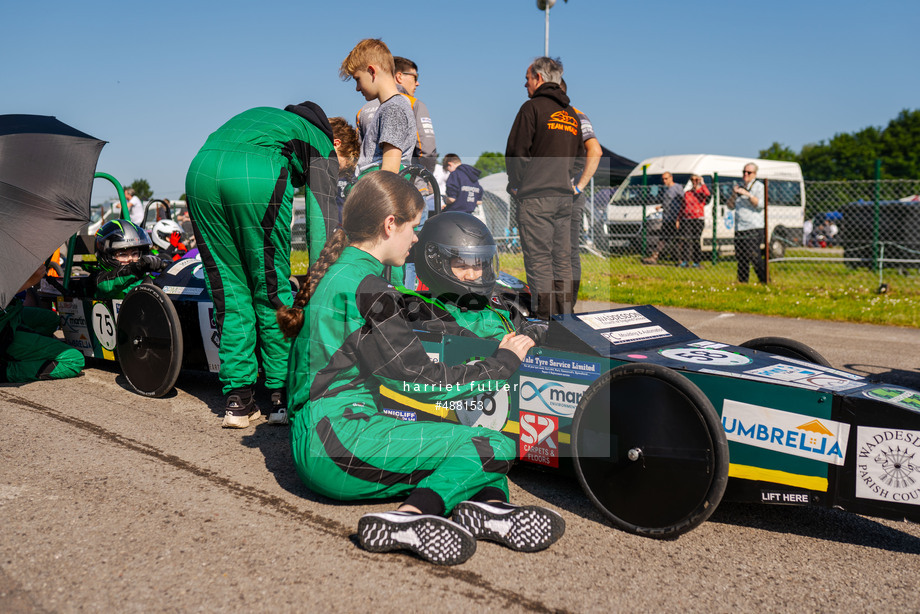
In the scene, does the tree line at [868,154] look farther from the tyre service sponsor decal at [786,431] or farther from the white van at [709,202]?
the tyre service sponsor decal at [786,431]

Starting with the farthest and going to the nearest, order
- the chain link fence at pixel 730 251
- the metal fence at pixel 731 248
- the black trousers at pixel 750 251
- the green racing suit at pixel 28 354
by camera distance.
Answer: the black trousers at pixel 750 251
the metal fence at pixel 731 248
the chain link fence at pixel 730 251
the green racing suit at pixel 28 354

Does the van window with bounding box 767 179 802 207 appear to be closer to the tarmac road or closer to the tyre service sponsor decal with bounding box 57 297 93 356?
the tyre service sponsor decal with bounding box 57 297 93 356

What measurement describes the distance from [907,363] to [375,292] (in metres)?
4.92

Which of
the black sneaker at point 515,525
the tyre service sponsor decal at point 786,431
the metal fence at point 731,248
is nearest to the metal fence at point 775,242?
the metal fence at point 731,248

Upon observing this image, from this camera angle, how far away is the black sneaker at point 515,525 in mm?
2402

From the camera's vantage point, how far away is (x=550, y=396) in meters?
2.88

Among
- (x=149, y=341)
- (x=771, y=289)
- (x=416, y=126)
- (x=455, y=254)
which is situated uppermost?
(x=416, y=126)

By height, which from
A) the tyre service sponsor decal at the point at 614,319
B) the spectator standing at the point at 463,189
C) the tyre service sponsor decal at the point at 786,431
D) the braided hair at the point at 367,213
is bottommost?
the tyre service sponsor decal at the point at 786,431

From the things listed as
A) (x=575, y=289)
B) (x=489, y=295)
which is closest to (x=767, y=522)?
(x=489, y=295)

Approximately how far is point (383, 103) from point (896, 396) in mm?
2895

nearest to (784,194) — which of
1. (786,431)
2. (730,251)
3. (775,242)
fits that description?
(775,242)

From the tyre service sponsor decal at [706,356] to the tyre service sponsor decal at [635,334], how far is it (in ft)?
0.43

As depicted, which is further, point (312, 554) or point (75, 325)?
point (75, 325)

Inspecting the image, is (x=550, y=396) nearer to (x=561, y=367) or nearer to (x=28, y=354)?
(x=561, y=367)
